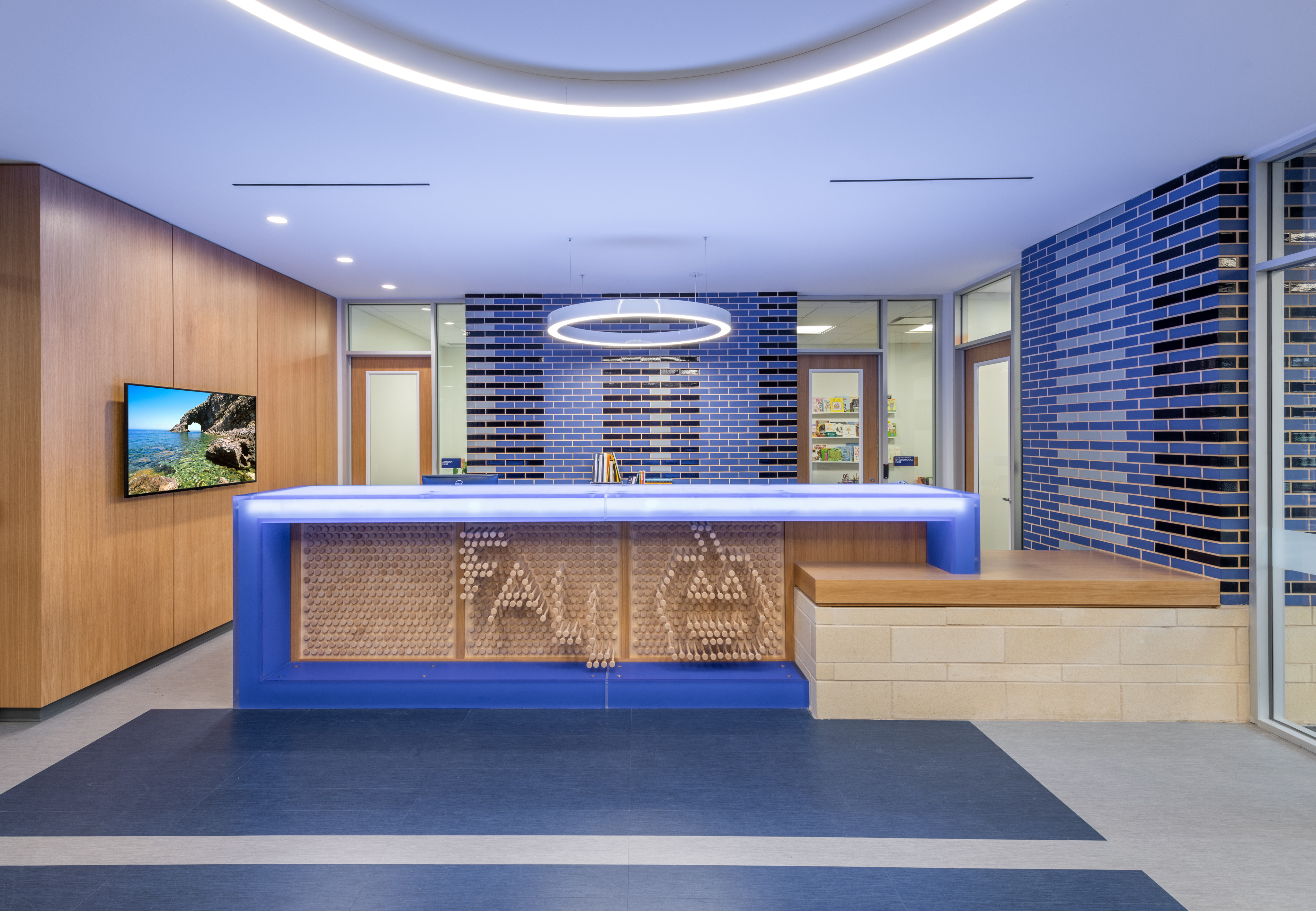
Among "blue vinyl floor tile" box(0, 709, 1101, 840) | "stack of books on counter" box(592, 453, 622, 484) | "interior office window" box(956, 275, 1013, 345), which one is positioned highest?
"interior office window" box(956, 275, 1013, 345)

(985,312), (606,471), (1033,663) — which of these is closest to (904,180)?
(606,471)

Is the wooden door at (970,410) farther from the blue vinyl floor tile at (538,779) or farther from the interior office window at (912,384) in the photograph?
the blue vinyl floor tile at (538,779)

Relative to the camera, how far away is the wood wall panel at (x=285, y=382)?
4816 mm

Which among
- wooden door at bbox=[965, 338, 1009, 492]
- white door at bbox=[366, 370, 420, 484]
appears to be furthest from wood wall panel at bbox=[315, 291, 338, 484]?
wooden door at bbox=[965, 338, 1009, 492]

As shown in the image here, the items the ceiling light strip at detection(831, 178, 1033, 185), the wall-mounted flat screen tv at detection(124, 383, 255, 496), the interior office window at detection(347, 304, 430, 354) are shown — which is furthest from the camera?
the interior office window at detection(347, 304, 430, 354)

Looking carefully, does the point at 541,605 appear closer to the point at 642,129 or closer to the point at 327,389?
the point at 642,129

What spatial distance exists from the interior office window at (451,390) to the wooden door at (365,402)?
170 mm

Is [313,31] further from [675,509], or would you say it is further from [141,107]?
[675,509]

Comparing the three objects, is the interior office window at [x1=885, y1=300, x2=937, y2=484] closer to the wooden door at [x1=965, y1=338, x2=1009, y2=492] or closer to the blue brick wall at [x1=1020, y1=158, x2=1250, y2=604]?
the wooden door at [x1=965, y1=338, x2=1009, y2=492]

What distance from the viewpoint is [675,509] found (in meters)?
2.99

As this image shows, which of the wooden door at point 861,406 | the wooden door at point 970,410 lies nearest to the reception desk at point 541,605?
the wooden door at point 970,410

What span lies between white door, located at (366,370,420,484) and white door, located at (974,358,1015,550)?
489 cm

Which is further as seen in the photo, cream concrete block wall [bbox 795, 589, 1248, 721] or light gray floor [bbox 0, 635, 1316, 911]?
cream concrete block wall [bbox 795, 589, 1248, 721]

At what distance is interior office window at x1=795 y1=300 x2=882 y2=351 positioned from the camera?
20.0ft
